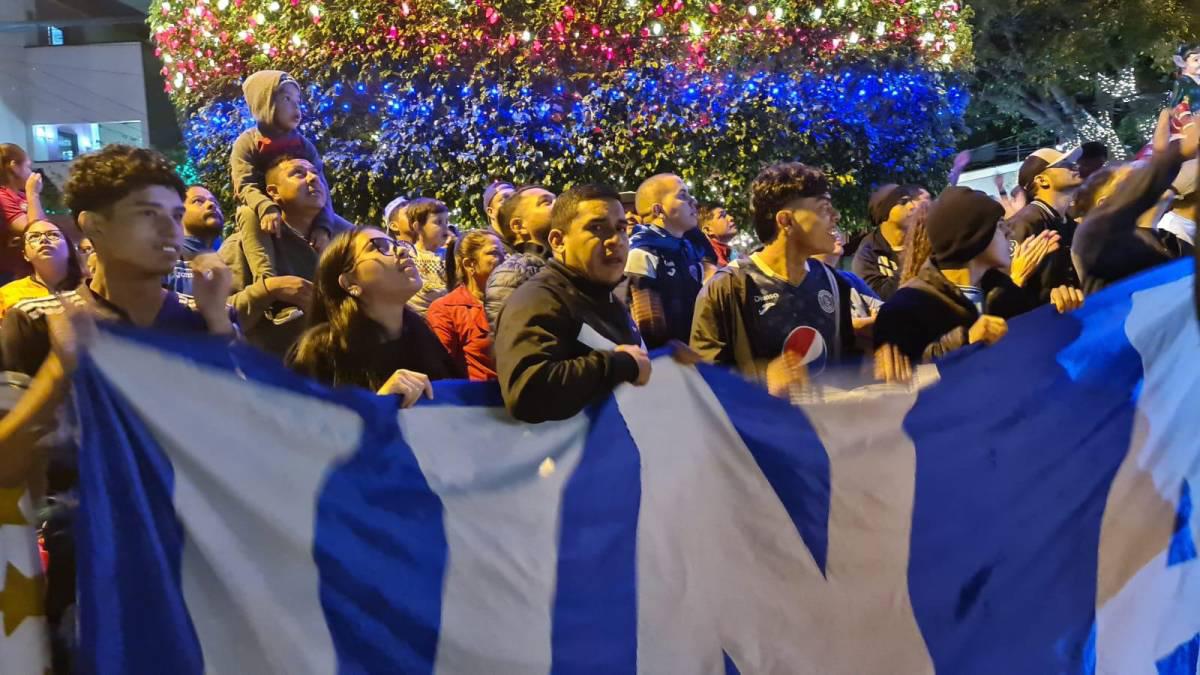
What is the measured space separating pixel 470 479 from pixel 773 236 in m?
1.78

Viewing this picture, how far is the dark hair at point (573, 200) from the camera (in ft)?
12.7

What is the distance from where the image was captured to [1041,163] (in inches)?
262

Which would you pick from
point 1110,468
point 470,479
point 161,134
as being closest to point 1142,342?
point 1110,468

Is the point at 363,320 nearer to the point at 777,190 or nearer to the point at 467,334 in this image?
the point at 467,334

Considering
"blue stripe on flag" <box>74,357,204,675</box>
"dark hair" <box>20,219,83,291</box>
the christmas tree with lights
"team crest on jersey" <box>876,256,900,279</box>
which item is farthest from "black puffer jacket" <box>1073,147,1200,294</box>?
the christmas tree with lights

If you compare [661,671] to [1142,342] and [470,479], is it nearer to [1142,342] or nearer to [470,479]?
[470,479]

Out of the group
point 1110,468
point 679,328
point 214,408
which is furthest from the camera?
point 679,328

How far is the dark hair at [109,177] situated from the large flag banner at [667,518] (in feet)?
1.98

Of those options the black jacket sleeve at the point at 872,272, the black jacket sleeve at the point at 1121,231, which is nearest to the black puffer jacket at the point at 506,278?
the black jacket sleeve at the point at 1121,231

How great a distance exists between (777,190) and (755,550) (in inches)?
61.1

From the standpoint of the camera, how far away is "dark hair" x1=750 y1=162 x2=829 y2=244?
4562 millimetres

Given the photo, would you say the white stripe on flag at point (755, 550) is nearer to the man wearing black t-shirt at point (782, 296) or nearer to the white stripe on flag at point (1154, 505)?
the man wearing black t-shirt at point (782, 296)

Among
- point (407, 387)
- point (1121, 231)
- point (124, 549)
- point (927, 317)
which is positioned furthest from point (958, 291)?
point (124, 549)

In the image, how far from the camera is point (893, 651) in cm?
362
